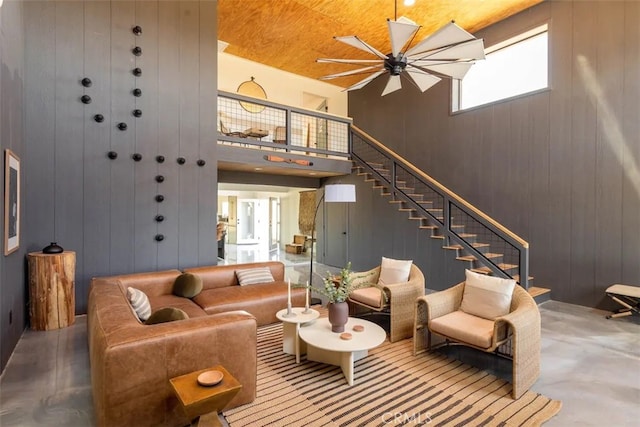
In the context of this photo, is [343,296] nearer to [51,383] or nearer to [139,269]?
[51,383]

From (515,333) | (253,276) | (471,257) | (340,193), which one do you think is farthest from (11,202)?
(471,257)

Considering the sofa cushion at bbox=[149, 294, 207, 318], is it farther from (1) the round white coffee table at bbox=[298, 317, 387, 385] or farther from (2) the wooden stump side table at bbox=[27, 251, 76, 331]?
(1) the round white coffee table at bbox=[298, 317, 387, 385]

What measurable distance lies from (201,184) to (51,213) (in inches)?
75.6

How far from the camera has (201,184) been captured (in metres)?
5.16

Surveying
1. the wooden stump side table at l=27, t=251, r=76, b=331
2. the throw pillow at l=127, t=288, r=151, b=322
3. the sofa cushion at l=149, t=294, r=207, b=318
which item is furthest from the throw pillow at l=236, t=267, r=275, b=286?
the wooden stump side table at l=27, t=251, r=76, b=331

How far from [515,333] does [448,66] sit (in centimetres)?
283

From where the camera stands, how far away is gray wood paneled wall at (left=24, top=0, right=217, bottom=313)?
13.1ft

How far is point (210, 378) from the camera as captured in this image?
1865 mm

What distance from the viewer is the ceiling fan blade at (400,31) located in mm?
3049

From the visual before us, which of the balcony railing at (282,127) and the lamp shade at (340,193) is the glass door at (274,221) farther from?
the lamp shade at (340,193)

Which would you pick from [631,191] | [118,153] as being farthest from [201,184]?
[631,191]

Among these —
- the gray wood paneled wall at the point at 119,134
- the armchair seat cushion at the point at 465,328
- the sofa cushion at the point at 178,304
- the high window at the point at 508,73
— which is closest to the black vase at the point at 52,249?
the gray wood paneled wall at the point at 119,134

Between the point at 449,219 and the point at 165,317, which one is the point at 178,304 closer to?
the point at 165,317

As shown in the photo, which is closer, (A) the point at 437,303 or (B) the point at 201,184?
(A) the point at 437,303
